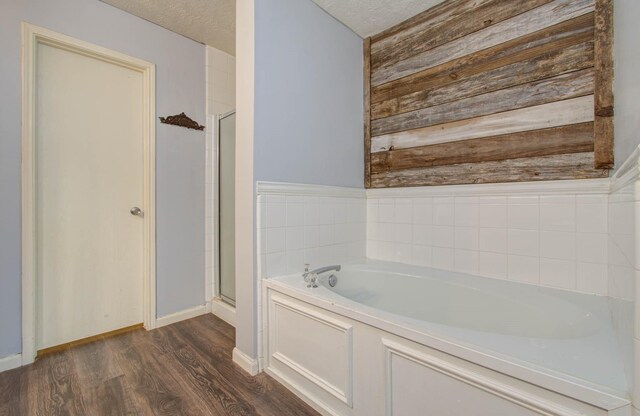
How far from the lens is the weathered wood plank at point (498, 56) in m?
1.46

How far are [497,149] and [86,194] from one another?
2714mm

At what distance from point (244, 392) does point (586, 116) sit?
223cm

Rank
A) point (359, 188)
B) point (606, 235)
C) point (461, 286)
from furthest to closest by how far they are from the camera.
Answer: point (359, 188), point (461, 286), point (606, 235)

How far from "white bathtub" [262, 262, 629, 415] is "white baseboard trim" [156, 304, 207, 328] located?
1072 mm

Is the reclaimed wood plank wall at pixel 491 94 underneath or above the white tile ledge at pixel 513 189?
above

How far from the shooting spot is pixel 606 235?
138 cm

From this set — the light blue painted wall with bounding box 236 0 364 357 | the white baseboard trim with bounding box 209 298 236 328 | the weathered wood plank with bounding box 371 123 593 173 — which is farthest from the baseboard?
the weathered wood plank with bounding box 371 123 593 173

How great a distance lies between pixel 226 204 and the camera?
2506 mm

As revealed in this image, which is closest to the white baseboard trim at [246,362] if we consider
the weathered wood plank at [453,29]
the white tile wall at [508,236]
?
the white tile wall at [508,236]

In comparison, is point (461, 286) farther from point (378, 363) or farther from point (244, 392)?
point (244, 392)

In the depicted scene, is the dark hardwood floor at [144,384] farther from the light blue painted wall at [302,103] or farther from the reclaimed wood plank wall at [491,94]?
the reclaimed wood plank wall at [491,94]

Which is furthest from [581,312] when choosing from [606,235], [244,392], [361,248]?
[244,392]

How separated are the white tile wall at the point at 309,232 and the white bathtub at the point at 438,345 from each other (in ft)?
0.47

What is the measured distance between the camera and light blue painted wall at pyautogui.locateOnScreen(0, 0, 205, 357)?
163 cm
